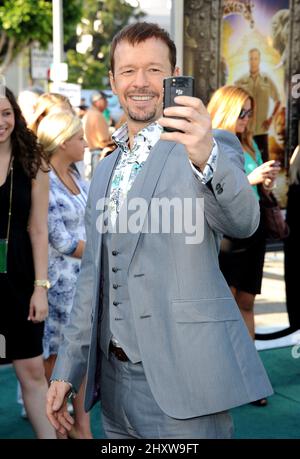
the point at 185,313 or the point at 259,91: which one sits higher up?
the point at 259,91

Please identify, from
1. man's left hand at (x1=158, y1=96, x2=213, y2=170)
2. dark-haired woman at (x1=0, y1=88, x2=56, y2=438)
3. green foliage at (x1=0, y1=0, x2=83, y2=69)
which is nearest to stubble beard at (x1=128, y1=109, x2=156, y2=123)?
man's left hand at (x1=158, y1=96, x2=213, y2=170)

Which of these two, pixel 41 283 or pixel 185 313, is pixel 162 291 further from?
pixel 41 283

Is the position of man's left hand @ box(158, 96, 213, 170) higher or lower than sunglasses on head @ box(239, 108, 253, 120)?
lower

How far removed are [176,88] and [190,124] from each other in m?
0.17

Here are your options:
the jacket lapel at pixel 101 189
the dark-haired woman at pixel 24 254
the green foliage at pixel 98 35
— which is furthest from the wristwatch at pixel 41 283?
the green foliage at pixel 98 35

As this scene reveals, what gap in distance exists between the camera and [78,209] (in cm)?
462

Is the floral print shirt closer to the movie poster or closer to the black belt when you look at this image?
the black belt

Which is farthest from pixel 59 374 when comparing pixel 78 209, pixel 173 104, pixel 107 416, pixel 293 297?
pixel 293 297

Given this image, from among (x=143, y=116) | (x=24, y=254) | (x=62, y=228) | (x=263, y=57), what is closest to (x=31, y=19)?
(x=263, y=57)

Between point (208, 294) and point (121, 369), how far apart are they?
43 cm

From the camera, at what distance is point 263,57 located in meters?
9.38

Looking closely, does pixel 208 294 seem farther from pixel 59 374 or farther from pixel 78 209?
pixel 78 209

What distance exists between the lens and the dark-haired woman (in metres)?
4.04

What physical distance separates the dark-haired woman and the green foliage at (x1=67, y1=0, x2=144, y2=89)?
136 ft
